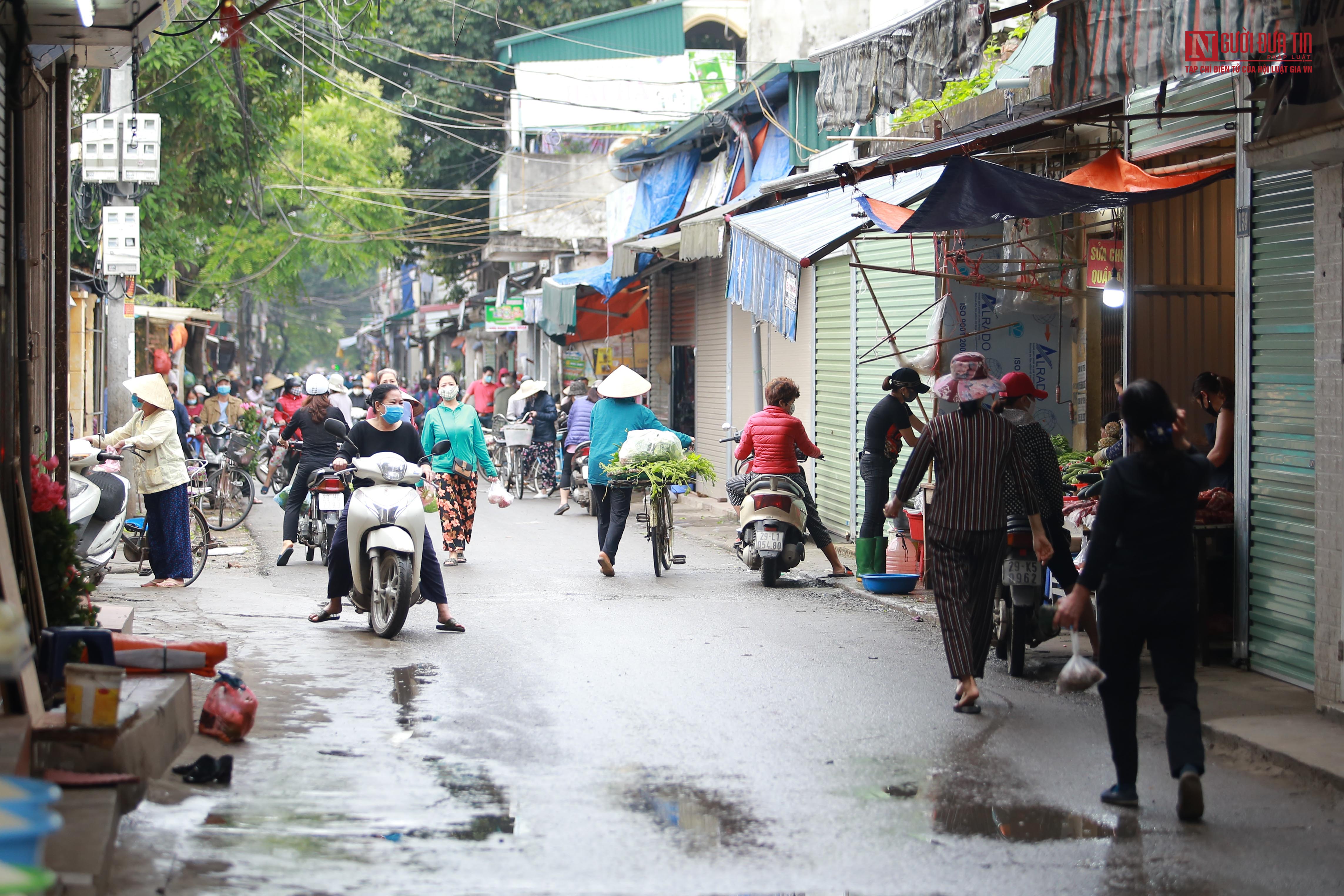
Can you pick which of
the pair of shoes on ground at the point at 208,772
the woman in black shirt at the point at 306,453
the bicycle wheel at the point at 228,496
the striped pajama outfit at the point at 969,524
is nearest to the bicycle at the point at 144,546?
the woman in black shirt at the point at 306,453

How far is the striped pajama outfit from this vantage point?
7500 millimetres

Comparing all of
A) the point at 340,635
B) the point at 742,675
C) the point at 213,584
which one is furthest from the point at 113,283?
the point at 742,675

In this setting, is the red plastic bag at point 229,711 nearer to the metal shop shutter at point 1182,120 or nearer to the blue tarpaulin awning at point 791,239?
the blue tarpaulin awning at point 791,239

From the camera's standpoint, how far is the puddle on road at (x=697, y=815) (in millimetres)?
5203

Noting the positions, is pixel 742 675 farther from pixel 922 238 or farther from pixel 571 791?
pixel 922 238

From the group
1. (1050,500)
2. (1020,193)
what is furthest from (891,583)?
(1020,193)

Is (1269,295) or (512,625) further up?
(1269,295)

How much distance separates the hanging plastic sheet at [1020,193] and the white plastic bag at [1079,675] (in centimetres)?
408

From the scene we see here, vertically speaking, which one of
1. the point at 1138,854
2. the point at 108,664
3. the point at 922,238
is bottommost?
the point at 1138,854

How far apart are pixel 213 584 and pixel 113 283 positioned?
7634 millimetres

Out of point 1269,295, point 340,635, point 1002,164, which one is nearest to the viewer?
point 1269,295

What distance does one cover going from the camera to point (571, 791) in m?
5.86

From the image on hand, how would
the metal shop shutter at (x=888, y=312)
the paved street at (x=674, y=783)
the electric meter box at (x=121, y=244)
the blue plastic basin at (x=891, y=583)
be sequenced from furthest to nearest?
1. the electric meter box at (x=121, y=244)
2. the metal shop shutter at (x=888, y=312)
3. the blue plastic basin at (x=891, y=583)
4. the paved street at (x=674, y=783)

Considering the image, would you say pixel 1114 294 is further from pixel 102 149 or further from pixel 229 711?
pixel 102 149
